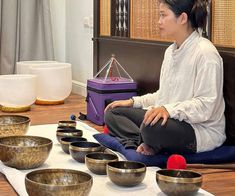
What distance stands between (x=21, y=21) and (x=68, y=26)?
45 centimetres

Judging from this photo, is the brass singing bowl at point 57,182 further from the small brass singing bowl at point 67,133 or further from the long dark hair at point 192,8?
the long dark hair at point 192,8

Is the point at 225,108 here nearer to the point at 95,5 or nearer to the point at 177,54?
the point at 177,54

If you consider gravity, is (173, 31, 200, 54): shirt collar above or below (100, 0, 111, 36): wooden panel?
below

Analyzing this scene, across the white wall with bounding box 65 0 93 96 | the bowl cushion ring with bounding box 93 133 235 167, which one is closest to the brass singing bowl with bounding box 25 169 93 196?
the bowl cushion ring with bounding box 93 133 235 167

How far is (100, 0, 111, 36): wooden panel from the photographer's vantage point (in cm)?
402

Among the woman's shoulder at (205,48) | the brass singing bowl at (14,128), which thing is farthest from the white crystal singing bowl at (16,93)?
the woman's shoulder at (205,48)

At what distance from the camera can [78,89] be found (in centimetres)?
502

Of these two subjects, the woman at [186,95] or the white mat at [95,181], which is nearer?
the white mat at [95,181]

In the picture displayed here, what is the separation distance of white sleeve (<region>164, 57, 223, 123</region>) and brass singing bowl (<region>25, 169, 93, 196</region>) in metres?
0.63

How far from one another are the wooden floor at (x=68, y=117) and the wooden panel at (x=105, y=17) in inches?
23.5

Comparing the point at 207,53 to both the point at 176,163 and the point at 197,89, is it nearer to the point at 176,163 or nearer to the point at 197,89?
the point at 197,89

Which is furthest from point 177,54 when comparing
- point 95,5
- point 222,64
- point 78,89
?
point 78,89

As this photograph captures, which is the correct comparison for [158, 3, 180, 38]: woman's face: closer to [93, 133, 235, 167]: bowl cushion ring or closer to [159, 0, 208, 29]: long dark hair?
[159, 0, 208, 29]: long dark hair

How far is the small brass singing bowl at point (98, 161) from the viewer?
218 cm
